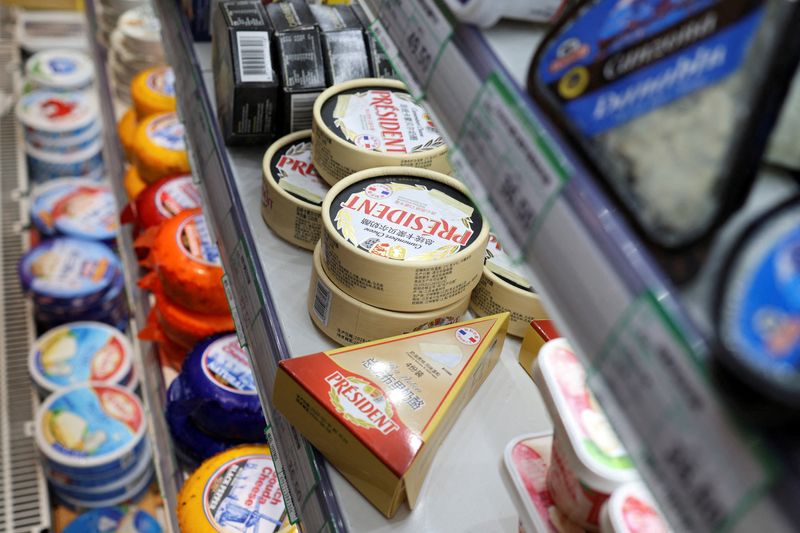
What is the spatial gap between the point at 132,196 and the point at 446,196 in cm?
148

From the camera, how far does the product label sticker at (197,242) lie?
1819 mm

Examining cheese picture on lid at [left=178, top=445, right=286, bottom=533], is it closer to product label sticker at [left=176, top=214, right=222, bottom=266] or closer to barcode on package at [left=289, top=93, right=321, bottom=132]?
product label sticker at [left=176, top=214, right=222, bottom=266]

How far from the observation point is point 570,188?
526 mm

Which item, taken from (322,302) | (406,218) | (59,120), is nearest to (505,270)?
(406,218)

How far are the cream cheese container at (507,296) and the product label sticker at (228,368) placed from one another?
57 cm

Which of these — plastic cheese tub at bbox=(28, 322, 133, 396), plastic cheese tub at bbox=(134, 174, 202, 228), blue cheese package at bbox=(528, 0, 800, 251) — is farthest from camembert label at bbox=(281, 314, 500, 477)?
plastic cheese tub at bbox=(28, 322, 133, 396)

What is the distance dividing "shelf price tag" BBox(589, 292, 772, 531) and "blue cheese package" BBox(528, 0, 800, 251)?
6 centimetres

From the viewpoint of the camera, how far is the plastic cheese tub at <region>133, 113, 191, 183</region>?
2.23 meters

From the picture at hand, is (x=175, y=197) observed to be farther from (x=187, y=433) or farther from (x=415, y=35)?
(x=415, y=35)

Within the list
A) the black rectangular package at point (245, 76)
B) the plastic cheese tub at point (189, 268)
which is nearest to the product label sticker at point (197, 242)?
the plastic cheese tub at point (189, 268)

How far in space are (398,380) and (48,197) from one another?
217cm

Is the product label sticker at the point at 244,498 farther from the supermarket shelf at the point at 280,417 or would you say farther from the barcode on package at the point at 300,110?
the barcode on package at the point at 300,110

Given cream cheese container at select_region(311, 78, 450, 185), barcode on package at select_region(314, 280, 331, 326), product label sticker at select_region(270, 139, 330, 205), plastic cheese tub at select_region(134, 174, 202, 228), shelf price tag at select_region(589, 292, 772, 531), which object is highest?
shelf price tag at select_region(589, 292, 772, 531)

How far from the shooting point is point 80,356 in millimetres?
2336
